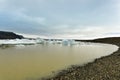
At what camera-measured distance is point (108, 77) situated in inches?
505

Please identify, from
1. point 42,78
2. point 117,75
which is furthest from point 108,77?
point 42,78

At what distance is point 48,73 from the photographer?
1495 cm

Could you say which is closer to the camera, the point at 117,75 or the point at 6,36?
the point at 117,75

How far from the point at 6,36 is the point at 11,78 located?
10854cm

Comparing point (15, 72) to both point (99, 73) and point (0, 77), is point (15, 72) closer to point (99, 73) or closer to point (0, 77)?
point (0, 77)

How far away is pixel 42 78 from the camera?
13273 millimetres

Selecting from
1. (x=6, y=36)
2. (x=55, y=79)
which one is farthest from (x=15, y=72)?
(x=6, y=36)

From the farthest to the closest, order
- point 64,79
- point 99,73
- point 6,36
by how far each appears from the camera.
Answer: point 6,36 → point 99,73 → point 64,79

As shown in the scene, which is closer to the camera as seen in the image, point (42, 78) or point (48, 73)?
point (42, 78)

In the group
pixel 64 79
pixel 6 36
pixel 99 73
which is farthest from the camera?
pixel 6 36

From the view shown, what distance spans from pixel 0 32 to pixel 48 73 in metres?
111

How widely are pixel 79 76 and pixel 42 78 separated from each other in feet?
7.62

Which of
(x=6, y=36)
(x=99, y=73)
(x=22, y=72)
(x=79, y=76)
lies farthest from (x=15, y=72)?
(x=6, y=36)

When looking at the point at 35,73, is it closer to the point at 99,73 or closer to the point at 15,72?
the point at 15,72
